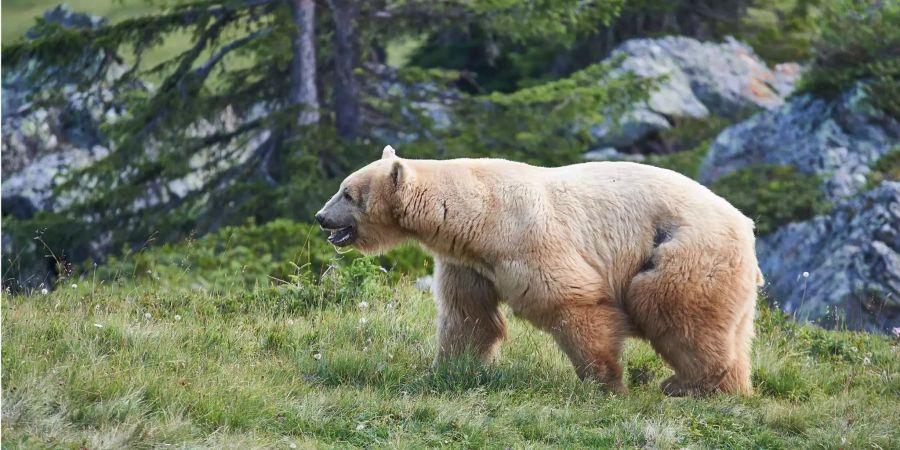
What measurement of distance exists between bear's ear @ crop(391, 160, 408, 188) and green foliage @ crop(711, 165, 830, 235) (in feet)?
34.7

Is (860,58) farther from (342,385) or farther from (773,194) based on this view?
(342,385)

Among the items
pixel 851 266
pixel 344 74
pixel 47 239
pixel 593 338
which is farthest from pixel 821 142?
pixel 593 338

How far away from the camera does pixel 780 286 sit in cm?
1448

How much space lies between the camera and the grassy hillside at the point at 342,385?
5.86 m

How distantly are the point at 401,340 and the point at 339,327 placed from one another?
1.53ft

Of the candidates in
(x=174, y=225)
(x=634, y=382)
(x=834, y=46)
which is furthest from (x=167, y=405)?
(x=834, y=46)

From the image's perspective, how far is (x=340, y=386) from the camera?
22.6ft

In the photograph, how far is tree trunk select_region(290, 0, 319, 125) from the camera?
18016 mm

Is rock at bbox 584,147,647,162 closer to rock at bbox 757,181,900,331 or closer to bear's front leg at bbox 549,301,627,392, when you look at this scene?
rock at bbox 757,181,900,331

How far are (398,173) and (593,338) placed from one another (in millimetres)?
1689

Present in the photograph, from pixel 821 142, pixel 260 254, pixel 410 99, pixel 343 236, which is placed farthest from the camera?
pixel 821 142

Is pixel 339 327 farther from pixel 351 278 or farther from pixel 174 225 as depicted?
pixel 174 225

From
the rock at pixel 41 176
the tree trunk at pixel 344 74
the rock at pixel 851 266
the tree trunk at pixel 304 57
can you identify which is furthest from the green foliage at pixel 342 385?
the rock at pixel 41 176

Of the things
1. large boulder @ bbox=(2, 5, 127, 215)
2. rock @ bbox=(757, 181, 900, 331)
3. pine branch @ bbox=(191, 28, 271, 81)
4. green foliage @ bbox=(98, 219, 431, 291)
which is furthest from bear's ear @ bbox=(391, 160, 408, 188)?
large boulder @ bbox=(2, 5, 127, 215)
